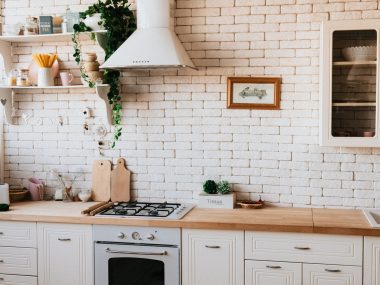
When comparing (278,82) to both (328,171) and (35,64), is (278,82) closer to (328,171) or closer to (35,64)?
(328,171)

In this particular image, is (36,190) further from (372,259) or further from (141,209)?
(372,259)

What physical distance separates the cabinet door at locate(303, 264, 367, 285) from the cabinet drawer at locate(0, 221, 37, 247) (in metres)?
1.87

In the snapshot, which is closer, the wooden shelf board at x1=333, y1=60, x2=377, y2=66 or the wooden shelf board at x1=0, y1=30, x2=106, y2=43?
the wooden shelf board at x1=333, y1=60, x2=377, y2=66

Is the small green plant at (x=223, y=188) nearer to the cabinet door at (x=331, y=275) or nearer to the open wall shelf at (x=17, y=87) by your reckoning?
the cabinet door at (x=331, y=275)

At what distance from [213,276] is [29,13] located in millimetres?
2577

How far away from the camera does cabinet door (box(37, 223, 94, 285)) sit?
3.62m

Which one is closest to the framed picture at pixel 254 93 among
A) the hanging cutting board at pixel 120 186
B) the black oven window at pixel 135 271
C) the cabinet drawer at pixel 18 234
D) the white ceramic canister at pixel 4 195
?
the hanging cutting board at pixel 120 186

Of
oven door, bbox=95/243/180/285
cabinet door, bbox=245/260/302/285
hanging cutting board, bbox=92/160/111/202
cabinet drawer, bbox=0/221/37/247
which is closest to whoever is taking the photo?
cabinet door, bbox=245/260/302/285

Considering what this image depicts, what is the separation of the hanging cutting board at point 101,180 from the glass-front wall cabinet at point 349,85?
170 cm

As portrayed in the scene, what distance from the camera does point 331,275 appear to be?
3297 millimetres

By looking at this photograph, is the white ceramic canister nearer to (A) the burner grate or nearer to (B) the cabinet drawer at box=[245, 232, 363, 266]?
(A) the burner grate

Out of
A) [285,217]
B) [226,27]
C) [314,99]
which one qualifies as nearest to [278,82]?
[314,99]

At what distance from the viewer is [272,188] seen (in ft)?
13.0

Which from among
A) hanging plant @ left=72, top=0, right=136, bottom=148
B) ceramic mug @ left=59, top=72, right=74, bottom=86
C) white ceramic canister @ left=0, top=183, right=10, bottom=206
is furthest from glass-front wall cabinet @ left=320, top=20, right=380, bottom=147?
white ceramic canister @ left=0, top=183, right=10, bottom=206
